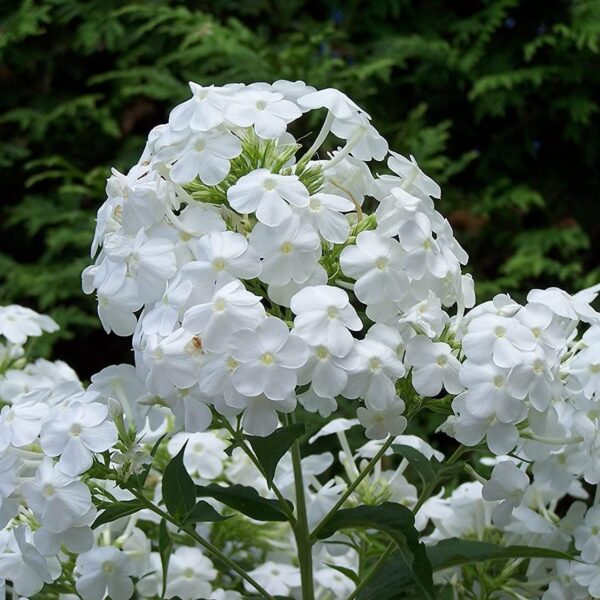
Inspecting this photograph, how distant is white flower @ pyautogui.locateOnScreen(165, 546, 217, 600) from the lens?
1253mm

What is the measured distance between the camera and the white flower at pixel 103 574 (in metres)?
1.07

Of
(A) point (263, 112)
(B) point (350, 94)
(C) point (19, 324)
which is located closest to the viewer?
(A) point (263, 112)

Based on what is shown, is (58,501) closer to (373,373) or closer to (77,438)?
(77,438)

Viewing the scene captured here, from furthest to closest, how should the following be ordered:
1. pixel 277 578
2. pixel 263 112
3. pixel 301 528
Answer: pixel 277 578 < pixel 301 528 < pixel 263 112

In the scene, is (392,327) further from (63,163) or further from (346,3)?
(346,3)

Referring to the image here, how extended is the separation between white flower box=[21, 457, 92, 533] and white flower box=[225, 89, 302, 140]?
13.2 inches

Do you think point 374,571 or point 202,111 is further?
point 374,571

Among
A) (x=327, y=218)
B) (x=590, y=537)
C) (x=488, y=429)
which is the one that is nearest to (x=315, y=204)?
(x=327, y=218)

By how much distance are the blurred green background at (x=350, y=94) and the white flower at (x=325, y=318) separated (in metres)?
1.37

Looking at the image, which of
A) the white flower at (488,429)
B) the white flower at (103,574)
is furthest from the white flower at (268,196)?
the white flower at (103,574)

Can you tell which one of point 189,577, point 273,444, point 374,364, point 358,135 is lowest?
point 189,577

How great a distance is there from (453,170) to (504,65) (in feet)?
1.10

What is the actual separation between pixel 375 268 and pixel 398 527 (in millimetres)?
236

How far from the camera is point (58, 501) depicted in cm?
90
